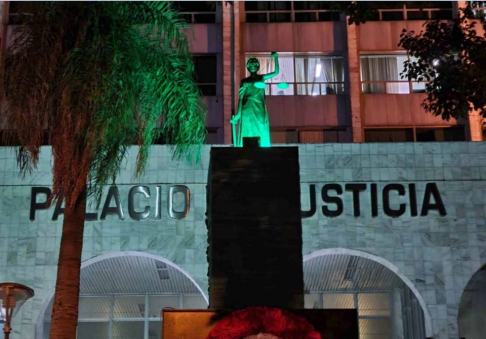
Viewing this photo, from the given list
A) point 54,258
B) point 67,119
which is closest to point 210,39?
point 54,258

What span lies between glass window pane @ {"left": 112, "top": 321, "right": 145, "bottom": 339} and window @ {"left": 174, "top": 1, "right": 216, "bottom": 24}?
37.2ft

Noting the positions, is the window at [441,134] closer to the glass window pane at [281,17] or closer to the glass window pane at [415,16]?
the glass window pane at [415,16]

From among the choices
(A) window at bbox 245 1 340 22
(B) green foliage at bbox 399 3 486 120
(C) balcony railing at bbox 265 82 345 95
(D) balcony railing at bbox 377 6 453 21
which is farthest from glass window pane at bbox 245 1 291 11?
(B) green foliage at bbox 399 3 486 120

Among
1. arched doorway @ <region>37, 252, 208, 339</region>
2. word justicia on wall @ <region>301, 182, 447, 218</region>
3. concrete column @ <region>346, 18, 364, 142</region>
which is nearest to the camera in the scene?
word justicia on wall @ <region>301, 182, 447, 218</region>

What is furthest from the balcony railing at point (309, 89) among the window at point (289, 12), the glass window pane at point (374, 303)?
the glass window pane at point (374, 303)

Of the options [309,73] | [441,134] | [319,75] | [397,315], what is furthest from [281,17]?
[397,315]

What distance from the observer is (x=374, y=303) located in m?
29.2

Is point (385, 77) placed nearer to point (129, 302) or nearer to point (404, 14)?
point (404, 14)

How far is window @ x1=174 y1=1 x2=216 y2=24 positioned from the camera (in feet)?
110

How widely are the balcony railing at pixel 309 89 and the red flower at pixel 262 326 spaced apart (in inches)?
843

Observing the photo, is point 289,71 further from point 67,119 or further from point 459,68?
point 67,119

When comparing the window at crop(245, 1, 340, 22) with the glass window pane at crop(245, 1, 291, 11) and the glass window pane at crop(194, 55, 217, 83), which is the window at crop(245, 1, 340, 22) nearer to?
the glass window pane at crop(245, 1, 291, 11)

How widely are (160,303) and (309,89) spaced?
9.27 meters

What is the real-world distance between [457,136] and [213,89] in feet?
28.7
